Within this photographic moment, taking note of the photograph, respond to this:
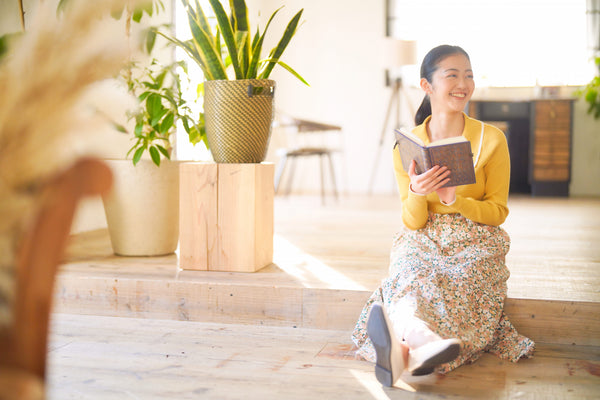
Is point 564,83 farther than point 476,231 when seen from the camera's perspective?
Yes

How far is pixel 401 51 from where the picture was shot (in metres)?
6.17

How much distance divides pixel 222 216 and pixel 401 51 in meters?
4.30

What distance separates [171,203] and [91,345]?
0.94 metres

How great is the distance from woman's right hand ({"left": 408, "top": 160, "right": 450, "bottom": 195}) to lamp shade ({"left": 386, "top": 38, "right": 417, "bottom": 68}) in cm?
→ 466

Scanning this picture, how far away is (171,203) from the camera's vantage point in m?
2.74

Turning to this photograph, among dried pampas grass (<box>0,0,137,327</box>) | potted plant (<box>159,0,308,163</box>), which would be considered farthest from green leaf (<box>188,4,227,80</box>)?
dried pampas grass (<box>0,0,137,327</box>)

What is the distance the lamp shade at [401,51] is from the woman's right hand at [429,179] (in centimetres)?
466

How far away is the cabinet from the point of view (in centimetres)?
598

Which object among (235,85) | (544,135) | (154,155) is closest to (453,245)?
(235,85)

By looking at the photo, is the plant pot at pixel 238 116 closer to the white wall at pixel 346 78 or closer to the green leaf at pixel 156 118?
the green leaf at pixel 156 118

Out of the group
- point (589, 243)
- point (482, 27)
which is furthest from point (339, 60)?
point (589, 243)

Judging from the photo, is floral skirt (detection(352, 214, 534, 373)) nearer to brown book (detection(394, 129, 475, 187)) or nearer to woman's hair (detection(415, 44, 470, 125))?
brown book (detection(394, 129, 475, 187))

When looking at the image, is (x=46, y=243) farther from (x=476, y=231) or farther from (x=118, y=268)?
(x=118, y=268)

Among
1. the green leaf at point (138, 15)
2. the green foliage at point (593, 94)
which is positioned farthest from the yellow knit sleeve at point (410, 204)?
the green foliage at point (593, 94)
